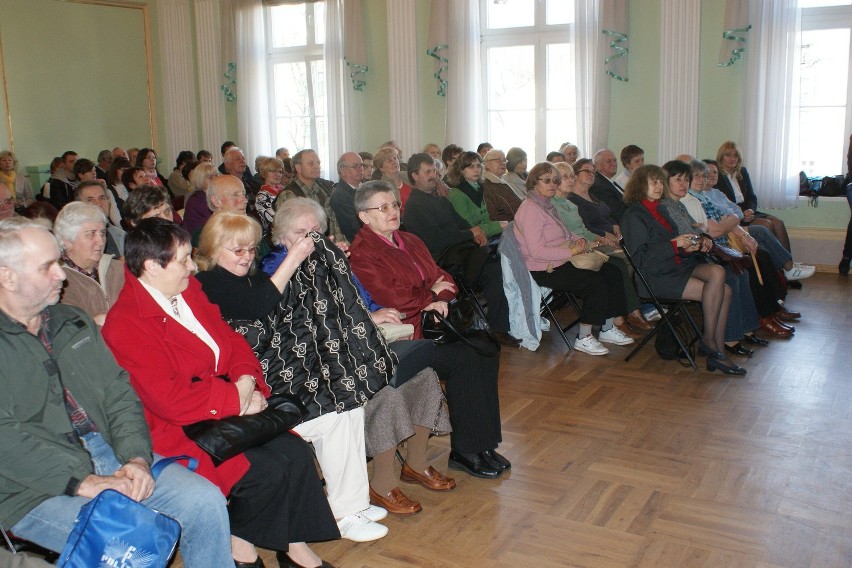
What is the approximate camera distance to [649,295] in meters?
5.07

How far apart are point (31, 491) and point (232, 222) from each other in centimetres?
117

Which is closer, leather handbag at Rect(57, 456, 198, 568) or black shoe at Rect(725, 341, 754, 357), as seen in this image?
leather handbag at Rect(57, 456, 198, 568)

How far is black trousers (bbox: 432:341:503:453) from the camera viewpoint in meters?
3.46

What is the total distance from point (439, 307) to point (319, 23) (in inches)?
315

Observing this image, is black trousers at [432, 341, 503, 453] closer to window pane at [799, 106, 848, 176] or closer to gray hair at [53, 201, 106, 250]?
gray hair at [53, 201, 106, 250]

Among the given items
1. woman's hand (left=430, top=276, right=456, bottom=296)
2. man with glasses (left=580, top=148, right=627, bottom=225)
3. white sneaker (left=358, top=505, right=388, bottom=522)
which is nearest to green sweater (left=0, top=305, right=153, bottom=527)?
white sneaker (left=358, top=505, right=388, bottom=522)

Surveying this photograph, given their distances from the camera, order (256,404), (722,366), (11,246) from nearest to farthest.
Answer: (11,246) → (256,404) → (722,366)

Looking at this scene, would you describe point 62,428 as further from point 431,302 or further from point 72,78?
point 72,78

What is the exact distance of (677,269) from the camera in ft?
16.5

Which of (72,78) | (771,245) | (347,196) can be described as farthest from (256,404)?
(72,78)

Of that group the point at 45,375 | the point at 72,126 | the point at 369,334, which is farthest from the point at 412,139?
the point at 45,375

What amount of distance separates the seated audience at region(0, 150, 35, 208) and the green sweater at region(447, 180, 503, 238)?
527 centimetres

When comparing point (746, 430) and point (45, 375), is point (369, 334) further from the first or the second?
point (746, 430)

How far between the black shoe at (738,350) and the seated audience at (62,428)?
12.7ft
